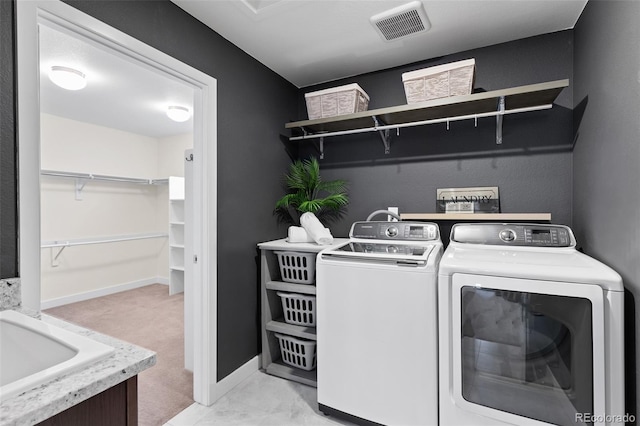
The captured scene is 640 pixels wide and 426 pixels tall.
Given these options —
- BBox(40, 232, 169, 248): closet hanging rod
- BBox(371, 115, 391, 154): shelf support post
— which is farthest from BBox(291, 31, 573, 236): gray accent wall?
BBox(40, 232, 169, 248): closet hanging rod

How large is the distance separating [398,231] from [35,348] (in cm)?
184

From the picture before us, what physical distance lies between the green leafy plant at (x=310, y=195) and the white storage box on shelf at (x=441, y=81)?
2.91 ft

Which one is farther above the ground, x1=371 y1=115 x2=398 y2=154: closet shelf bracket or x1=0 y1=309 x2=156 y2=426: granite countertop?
x1=371 y1=115 x2=398 y2=154: closet shelf bracket

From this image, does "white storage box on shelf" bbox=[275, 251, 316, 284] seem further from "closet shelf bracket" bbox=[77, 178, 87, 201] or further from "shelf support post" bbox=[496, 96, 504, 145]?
"closet shelf bracket" bbox=[77, 178, 87, 201]

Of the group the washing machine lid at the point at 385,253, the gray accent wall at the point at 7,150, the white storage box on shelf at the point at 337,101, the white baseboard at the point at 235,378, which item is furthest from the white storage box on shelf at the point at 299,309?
the gray accent wall at the point at 7,150

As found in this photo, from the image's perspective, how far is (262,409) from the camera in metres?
1.92

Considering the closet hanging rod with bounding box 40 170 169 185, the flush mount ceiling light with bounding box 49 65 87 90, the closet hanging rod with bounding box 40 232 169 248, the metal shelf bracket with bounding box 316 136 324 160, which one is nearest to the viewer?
the flush mount ceiling light with bounding box 49 65 87 90

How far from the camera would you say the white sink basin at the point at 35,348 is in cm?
75

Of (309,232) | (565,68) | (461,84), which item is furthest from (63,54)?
(565,68)

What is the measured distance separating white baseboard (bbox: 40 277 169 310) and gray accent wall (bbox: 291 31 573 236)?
3662mm

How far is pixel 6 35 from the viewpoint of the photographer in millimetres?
1140

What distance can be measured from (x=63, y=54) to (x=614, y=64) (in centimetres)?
332

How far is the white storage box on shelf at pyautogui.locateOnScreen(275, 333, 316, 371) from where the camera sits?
88.4 inches

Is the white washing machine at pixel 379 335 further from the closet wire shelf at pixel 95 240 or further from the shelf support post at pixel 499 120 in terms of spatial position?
the closet wire shelf at pixel 95 240
